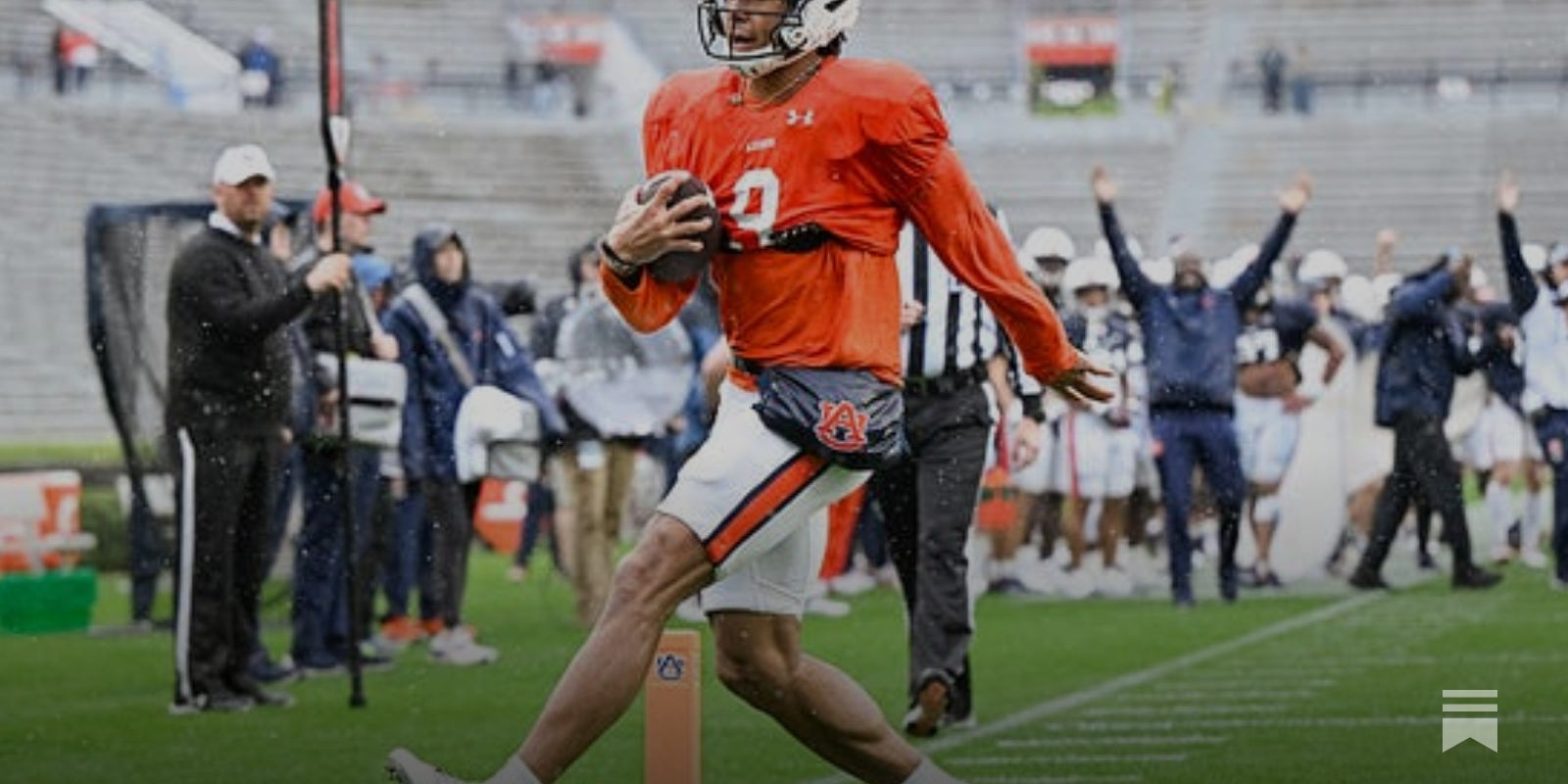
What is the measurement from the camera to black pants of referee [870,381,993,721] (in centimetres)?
1027

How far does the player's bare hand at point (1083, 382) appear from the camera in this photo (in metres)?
7.63

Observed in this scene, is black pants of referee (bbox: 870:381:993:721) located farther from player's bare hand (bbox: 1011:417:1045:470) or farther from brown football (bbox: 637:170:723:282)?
brown football (bbox: 637:170:723:282)

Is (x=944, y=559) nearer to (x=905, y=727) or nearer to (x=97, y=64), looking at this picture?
(x=905, y=727)

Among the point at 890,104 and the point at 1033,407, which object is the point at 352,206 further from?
the point at 890,104

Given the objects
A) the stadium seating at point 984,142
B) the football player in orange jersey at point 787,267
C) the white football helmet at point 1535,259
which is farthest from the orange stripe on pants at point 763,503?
the stadium seating at point 984,142

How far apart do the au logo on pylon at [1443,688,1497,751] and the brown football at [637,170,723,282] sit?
337cm

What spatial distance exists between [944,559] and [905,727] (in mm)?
514

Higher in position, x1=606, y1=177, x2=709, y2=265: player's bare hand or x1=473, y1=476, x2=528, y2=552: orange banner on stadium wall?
x1=606, y1=177, x2=709, y2=265: player's bare hand

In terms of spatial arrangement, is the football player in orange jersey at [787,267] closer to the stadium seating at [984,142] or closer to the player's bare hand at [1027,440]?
the player's bare hand at [1027,440]

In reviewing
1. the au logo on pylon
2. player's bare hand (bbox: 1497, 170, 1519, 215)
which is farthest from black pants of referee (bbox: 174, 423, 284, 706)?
player's bare hand (bbox: 1497, 170, 1519, 215)

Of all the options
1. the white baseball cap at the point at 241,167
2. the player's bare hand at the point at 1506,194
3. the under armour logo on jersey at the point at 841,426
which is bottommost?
the under armour logo on jersey at the point at 841,426

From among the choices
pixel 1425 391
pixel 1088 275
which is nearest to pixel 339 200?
pixel 1088 275

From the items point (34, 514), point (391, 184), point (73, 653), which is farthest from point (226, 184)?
point (391, 184)

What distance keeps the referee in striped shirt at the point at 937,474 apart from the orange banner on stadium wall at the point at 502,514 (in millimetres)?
10176
